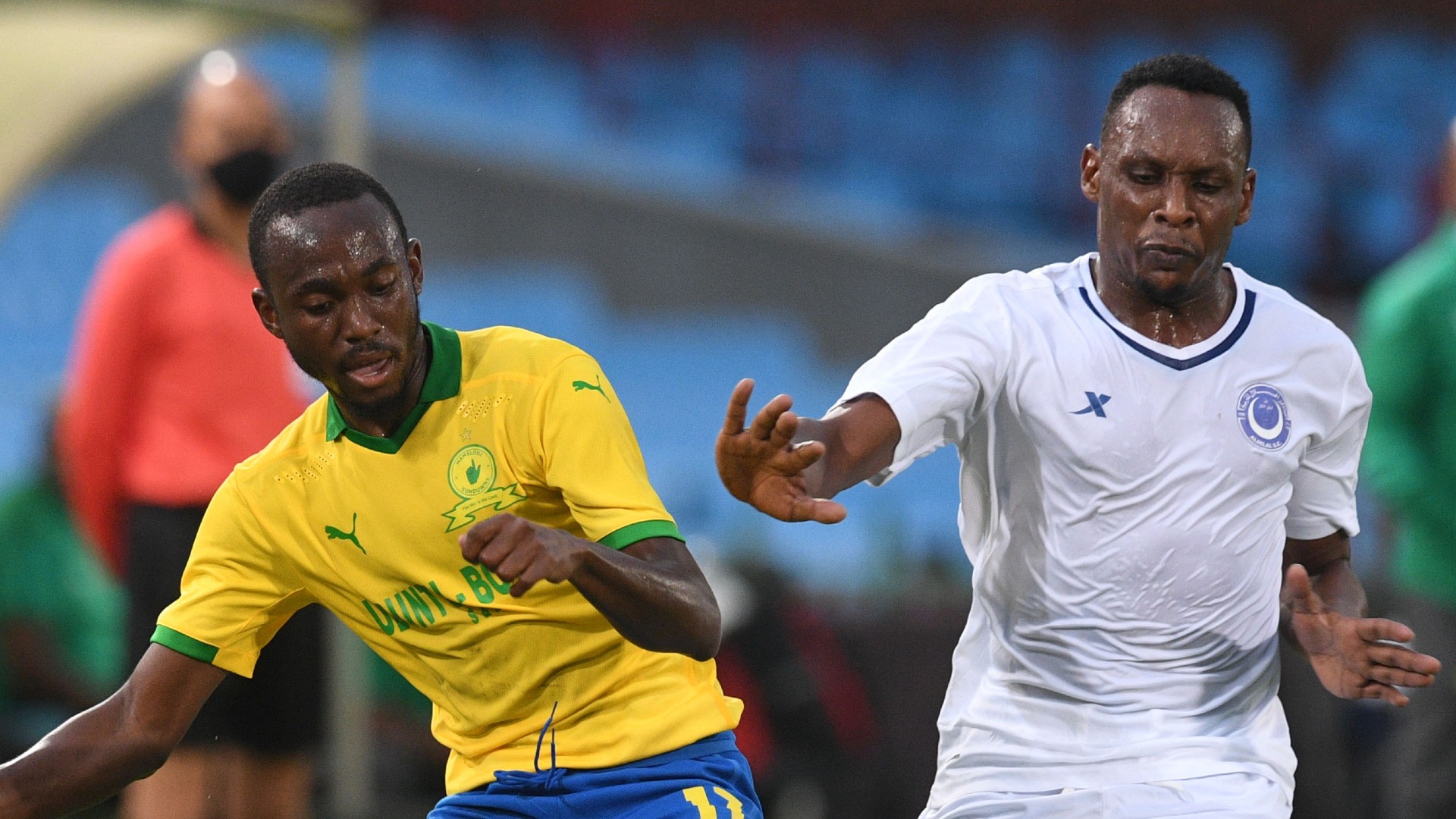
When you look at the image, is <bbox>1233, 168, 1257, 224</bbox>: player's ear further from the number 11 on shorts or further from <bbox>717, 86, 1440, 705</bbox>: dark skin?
the number 11 on shorts

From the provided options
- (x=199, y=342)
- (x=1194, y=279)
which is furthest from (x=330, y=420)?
(x=199, y=342)

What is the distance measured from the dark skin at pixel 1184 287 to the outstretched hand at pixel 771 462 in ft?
0.25

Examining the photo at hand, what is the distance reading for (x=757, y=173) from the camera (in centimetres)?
820

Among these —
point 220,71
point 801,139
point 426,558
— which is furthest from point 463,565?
point 801,139

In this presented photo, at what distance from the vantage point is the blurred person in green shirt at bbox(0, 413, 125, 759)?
691 cm

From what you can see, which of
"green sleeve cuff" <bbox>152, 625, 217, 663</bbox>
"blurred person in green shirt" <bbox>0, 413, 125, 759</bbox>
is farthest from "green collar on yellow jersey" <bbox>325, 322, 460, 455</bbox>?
"blurred person in green shirt" <bbox>0, 413, 125, 759</bbox>

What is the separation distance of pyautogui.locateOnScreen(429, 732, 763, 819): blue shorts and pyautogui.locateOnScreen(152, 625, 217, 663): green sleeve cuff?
1.53ft

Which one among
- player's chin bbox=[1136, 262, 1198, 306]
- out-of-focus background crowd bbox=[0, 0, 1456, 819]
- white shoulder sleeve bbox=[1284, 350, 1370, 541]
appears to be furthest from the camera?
out-of-focus background crowd bbox=[0, 0, 1456, 819]

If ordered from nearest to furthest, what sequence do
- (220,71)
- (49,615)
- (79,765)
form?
1. (79,765)
2. (220,71)
3. (49,615)

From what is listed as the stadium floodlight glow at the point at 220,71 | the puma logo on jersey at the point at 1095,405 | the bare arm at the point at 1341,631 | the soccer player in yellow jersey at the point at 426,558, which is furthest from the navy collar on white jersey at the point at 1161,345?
the stadium floodlight glow at the point at 220,71

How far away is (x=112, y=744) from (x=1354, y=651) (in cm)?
195

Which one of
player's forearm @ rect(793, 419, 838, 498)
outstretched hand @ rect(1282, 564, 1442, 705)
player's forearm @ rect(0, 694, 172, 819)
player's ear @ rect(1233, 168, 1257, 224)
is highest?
player's ear @ rect(1233, 168, 1257, 224)

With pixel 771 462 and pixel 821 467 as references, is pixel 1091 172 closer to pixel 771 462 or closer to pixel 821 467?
pixel 821 467

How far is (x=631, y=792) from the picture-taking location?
292cm
